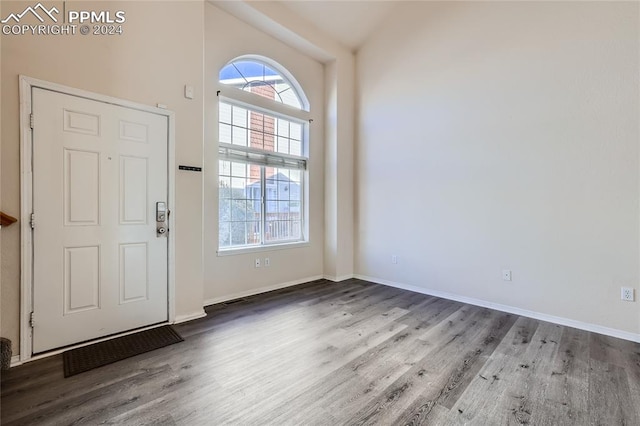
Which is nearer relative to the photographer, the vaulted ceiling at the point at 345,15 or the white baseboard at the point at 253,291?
the white baseboard at the point at 253,291

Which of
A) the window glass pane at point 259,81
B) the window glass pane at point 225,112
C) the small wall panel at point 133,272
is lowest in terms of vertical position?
the small wall panel at point 133,272

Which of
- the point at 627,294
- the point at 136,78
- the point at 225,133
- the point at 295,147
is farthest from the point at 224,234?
the point at 627,294

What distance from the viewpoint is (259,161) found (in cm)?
405

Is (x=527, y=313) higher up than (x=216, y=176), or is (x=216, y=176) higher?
(x=216, y=176)

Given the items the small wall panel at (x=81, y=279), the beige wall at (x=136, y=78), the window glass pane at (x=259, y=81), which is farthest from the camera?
the window glass pane at (x=259, y=81)

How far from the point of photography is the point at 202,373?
6.81ft

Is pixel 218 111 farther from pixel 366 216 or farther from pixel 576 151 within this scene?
pixel 576 151

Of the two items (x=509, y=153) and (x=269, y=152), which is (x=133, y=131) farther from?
(x=509, y=153)

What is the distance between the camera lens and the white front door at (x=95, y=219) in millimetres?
2279

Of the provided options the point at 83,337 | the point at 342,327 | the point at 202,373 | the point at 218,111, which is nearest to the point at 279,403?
the point at 202,373

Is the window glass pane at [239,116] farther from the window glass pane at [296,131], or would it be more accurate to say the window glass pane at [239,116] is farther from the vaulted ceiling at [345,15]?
the vaulted ceiling at [345,15]

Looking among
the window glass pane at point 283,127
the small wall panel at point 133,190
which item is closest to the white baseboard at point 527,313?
the window glass pane at point 283,127

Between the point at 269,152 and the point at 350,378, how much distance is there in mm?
3090

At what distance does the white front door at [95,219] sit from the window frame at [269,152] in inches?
34.9
